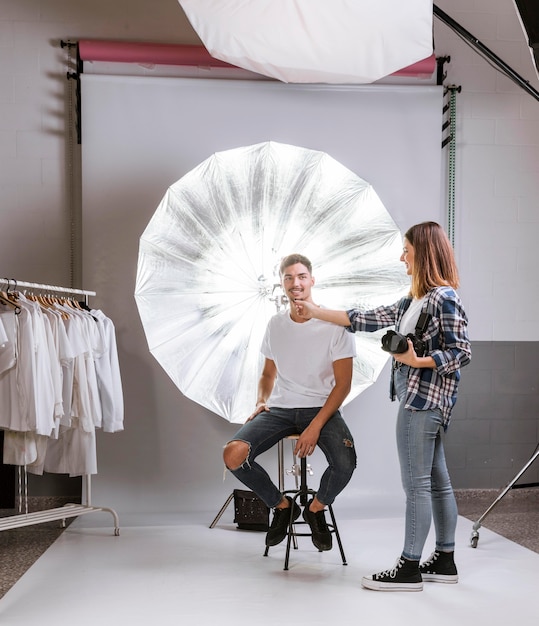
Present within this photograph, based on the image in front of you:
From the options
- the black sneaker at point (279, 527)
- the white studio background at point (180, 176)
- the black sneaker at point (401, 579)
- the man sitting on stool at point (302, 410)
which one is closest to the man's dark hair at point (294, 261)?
the man sitting on stool at point (302, 410)

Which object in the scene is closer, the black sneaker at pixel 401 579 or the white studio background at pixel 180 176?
the black sneaker at pixel 401 579

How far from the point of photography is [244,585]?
3141 mm

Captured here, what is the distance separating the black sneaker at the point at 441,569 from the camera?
10.4ft

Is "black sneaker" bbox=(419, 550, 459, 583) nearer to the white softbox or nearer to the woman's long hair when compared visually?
the woman's long hair

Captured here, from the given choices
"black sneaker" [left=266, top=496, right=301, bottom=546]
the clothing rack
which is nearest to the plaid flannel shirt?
"black sneaker" [left=266, top=496, right=301, bottom=546]

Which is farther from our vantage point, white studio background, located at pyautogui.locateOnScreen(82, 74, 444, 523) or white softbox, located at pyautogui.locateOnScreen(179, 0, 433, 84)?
white studio background, located at pyautogui.locateOnScreen(82, 74, 444, 523)

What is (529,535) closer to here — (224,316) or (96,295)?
(224,316)

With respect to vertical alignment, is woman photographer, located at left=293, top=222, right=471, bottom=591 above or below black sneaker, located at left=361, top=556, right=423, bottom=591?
above

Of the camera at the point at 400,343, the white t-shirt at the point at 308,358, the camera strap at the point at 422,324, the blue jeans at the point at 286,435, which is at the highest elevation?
the camera strap at the point at 422,324

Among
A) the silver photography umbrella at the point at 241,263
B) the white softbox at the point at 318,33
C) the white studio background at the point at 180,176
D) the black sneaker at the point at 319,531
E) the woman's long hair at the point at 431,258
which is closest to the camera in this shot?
the woman's long hair at the point at 431,258

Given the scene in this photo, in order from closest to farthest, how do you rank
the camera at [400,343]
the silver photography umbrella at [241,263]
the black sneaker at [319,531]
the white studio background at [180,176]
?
the camera at [400,343] → the black sneaker at [319,531] → the silver photography umbrella at [241,263] → the white studio background at [180,176]

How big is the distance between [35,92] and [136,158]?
2.54ft

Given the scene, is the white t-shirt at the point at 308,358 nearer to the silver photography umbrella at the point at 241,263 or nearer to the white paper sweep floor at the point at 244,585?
the silver photography umbrella at the point at 241,263

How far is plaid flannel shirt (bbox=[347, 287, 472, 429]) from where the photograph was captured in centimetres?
300
